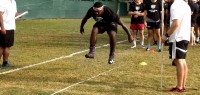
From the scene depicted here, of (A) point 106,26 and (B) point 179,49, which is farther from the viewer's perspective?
(A) point 106,26

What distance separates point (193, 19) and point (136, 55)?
432 cm

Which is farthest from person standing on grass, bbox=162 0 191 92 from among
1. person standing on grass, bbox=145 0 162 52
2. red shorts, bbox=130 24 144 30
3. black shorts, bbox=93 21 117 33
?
red shorts, bbox=130 24 144 30

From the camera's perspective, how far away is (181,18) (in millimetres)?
7910

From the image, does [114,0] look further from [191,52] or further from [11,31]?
[11,31]

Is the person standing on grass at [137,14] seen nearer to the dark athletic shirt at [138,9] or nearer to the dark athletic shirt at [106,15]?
the dark athletic shirt at [138,9]

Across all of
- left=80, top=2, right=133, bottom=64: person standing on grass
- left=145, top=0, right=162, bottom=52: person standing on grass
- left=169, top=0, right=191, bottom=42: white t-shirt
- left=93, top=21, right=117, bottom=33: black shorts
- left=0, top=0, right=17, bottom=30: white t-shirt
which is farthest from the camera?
left=145, top=0, right=162, bottom=52: person standing on grass

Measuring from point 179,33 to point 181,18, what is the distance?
1.00ft

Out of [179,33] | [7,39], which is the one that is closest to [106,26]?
[179,33]

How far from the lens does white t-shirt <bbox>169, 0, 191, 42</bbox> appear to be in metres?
7.84

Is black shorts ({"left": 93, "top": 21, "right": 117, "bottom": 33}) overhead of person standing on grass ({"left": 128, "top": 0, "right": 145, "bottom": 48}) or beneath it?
overhead

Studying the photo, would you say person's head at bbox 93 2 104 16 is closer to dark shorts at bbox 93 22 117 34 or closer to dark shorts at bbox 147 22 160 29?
dark shorts at bbox 93 22 117 34

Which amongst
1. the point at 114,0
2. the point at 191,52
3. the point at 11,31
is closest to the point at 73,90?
the point at 11,31

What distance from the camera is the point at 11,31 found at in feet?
35.8

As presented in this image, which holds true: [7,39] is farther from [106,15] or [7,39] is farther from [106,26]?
[106,15]
